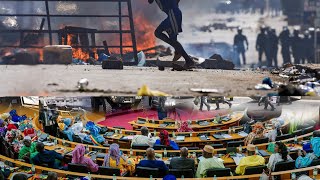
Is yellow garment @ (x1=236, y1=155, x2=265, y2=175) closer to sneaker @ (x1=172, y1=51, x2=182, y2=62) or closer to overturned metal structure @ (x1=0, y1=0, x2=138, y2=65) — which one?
sneaker @ (x1=172, y1=51, x2=182, y2=62)

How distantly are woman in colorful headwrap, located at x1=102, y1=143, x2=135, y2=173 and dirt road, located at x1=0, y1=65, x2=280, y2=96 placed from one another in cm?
289

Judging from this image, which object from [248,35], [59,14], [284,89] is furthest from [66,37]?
[284,89]

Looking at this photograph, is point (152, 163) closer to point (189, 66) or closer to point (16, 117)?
point (189, 66)

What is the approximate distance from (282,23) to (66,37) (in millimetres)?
1041

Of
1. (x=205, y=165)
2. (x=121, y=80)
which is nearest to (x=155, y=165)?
(x=205, y=165)

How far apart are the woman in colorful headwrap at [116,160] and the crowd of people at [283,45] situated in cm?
321

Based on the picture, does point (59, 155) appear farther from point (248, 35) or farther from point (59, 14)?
point (248, 35)

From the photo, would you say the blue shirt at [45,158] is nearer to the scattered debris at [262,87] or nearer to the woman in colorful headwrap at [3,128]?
the woman in colorful headwrap at [3,128]

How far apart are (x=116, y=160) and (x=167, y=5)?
3.41 meters

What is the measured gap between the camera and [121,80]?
2350 millimetres

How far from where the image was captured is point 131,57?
2.33 m

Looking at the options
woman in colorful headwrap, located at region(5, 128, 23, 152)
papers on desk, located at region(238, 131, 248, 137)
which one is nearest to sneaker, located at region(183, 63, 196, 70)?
woman in colorful headwrap, located at region(5, 128, 23, 152)

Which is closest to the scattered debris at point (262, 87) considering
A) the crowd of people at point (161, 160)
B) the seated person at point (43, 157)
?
the crowd of people at point (161, 160)

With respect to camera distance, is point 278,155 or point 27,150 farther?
point 27,150
